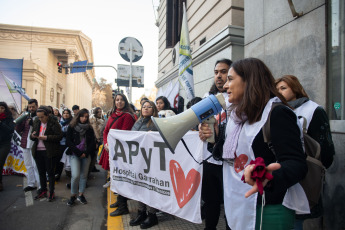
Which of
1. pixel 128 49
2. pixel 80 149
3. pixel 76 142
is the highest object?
pixel 128 49

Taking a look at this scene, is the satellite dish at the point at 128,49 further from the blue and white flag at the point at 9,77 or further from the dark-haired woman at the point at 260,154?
the dark-haired woman at the point at 260,154

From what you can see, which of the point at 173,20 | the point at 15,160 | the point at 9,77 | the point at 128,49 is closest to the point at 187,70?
the point at 128,49

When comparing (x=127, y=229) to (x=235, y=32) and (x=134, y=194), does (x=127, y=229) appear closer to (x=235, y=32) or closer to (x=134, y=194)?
(x=134, y=194)

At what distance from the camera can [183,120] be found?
165 centimetres

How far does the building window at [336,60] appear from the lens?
303cm

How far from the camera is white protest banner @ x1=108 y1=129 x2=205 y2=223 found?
8.95 feet

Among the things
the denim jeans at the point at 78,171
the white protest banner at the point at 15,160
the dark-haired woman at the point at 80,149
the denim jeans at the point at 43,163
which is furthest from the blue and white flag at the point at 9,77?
the denim jeans at the point at 78,171

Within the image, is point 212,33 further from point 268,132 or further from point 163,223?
point 268,132

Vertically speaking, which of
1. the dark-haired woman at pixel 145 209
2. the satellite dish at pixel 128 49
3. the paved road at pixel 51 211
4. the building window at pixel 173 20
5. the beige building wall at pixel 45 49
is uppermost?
the beige building wall at pixel 45 49

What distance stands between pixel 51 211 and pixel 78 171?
791mm

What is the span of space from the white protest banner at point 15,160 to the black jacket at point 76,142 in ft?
8.76

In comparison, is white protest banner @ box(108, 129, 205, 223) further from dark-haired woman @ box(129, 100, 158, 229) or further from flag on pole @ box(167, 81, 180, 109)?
flag on pole @ box(167, 81, 180, 109)

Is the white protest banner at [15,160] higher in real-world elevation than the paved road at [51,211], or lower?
higher

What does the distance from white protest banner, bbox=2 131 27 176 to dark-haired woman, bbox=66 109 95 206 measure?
2.69 meters
